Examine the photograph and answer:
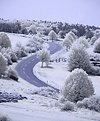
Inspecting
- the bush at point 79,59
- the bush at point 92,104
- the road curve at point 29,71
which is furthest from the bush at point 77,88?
the bush at point 79,59

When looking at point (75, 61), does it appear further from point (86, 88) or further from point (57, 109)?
point (57, 109)

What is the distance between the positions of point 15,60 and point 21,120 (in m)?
72.7

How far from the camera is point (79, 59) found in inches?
3410

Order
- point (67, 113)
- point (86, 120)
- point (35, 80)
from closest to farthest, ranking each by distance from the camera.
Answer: point (86, 120) → point (67, 113) → point (35, 80)

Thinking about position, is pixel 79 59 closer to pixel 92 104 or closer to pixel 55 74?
pixel 55 74

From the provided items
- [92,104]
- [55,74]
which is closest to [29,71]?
[55,74]

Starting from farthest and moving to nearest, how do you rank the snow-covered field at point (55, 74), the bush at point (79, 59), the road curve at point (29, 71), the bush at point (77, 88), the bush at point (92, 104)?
the bush at point (79, 59) < the snow-covered field at point (55, 74) < the road curve at point (29, 71) < the bush at point (77, 88) < the bush at point (92, 104)

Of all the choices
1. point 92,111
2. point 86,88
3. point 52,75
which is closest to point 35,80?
point 52,75

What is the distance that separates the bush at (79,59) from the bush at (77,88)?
1652 inches

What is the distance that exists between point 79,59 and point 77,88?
4692 cm

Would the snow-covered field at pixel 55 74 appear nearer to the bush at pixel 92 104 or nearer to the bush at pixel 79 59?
the bush at pixel 79 59

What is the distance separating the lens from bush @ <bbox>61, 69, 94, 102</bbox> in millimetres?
39281

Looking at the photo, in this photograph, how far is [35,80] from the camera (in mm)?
67625

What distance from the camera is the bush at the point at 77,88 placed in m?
39.3
